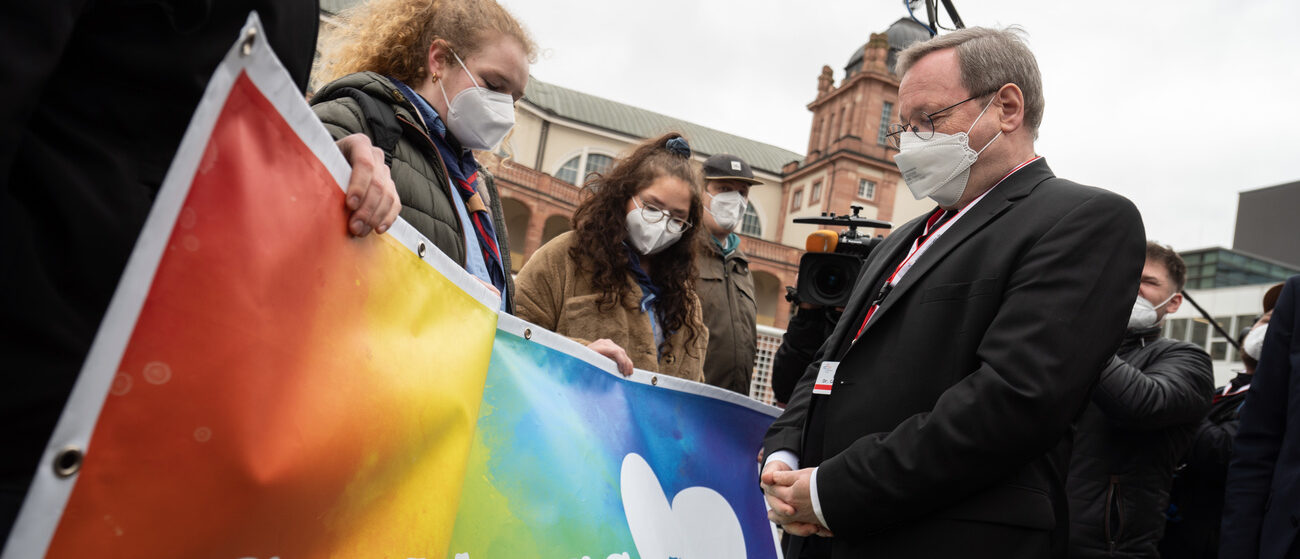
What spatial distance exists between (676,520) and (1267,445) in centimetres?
190

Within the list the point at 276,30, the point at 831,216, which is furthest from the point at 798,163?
the point at 276,30

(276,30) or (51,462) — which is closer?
(51,462)

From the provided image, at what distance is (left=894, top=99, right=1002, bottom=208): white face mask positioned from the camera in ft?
7.53

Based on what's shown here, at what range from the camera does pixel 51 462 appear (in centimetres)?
73

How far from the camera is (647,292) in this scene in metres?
3.37

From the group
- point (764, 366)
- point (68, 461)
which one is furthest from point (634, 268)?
point (764, 366)

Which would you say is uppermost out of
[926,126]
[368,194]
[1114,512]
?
[926,126]

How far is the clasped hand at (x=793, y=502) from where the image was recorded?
2.01 meters

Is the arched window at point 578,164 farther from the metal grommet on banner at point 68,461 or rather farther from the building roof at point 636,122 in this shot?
the metal grommet on banner at point 68,461

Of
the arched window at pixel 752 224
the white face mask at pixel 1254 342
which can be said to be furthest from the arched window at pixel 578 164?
the white face mask at pixel 1254 342

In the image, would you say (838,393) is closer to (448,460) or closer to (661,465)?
(661,465)

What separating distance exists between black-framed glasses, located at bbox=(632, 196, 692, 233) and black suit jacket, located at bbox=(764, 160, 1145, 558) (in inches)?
57.1

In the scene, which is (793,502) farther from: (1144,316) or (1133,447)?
(1144,316)

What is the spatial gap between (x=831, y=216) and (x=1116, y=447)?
5.44 ft
